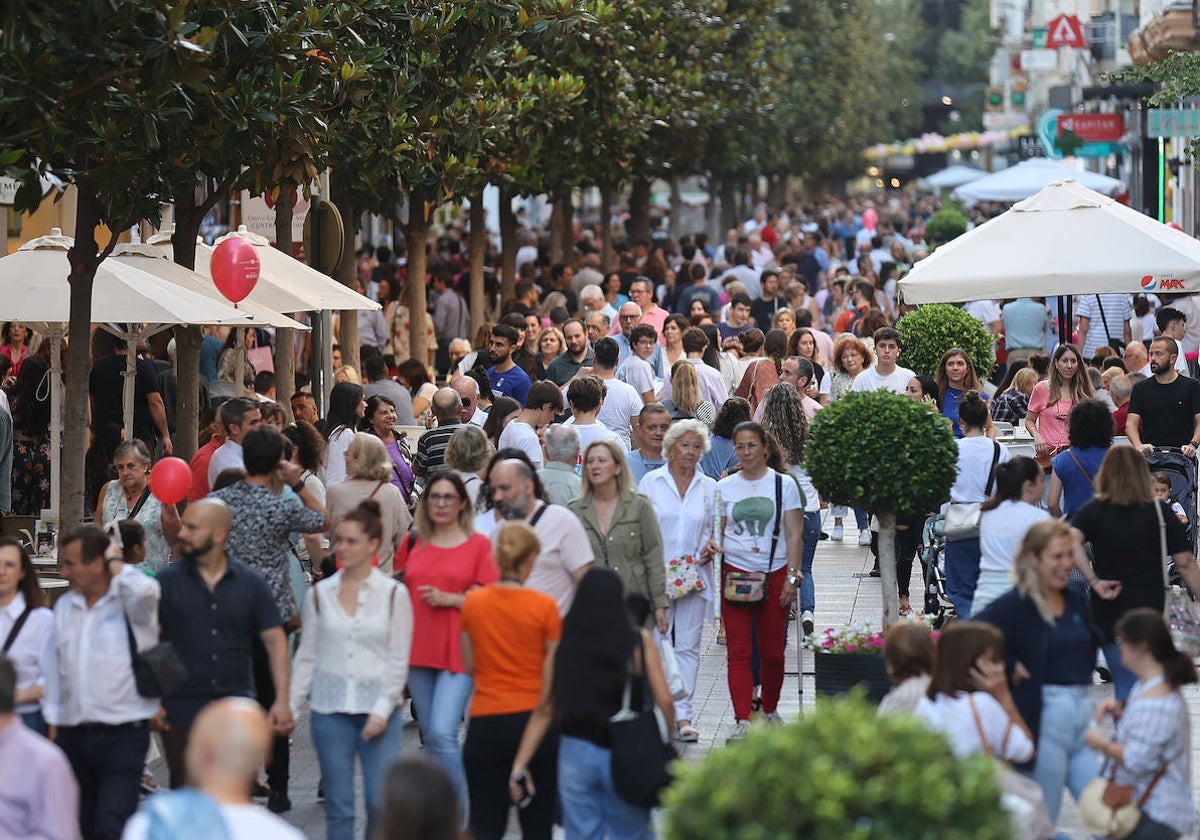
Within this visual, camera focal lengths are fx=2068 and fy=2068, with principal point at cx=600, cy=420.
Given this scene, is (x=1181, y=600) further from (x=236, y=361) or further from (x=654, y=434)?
(x=236, y=361)

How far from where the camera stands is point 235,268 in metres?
13.5

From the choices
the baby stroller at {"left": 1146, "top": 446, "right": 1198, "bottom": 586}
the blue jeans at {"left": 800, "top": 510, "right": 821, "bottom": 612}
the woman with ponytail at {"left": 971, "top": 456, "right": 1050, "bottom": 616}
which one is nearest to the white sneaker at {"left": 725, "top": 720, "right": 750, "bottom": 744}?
the woman with ponytail at {"left": 971, "top": 456, "right": 1050, "bottom": 616}

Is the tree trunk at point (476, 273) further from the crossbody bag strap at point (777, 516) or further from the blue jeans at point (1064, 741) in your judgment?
the blue jeans at point (1064, 741)

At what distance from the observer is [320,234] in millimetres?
17984

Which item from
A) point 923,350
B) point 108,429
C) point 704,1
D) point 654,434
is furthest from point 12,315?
point 704,1

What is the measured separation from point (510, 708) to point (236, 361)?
31.9ft

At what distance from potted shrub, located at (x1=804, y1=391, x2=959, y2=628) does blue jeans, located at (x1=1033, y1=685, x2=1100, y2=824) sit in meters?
2.67

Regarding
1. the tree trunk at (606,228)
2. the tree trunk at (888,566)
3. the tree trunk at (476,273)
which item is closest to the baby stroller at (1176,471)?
the tree trunk at (888,566)

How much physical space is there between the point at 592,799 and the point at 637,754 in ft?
0.98

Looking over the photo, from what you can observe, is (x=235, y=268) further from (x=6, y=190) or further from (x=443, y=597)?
(x=6, y=190)

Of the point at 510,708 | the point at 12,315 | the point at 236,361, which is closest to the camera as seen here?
the point at 510,708

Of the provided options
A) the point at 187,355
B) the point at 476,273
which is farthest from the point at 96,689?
the point at 476,273

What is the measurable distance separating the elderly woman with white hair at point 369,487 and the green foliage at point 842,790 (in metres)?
5.32

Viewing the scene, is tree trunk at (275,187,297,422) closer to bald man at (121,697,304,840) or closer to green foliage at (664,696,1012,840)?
bald man at (121,697,304,840)
